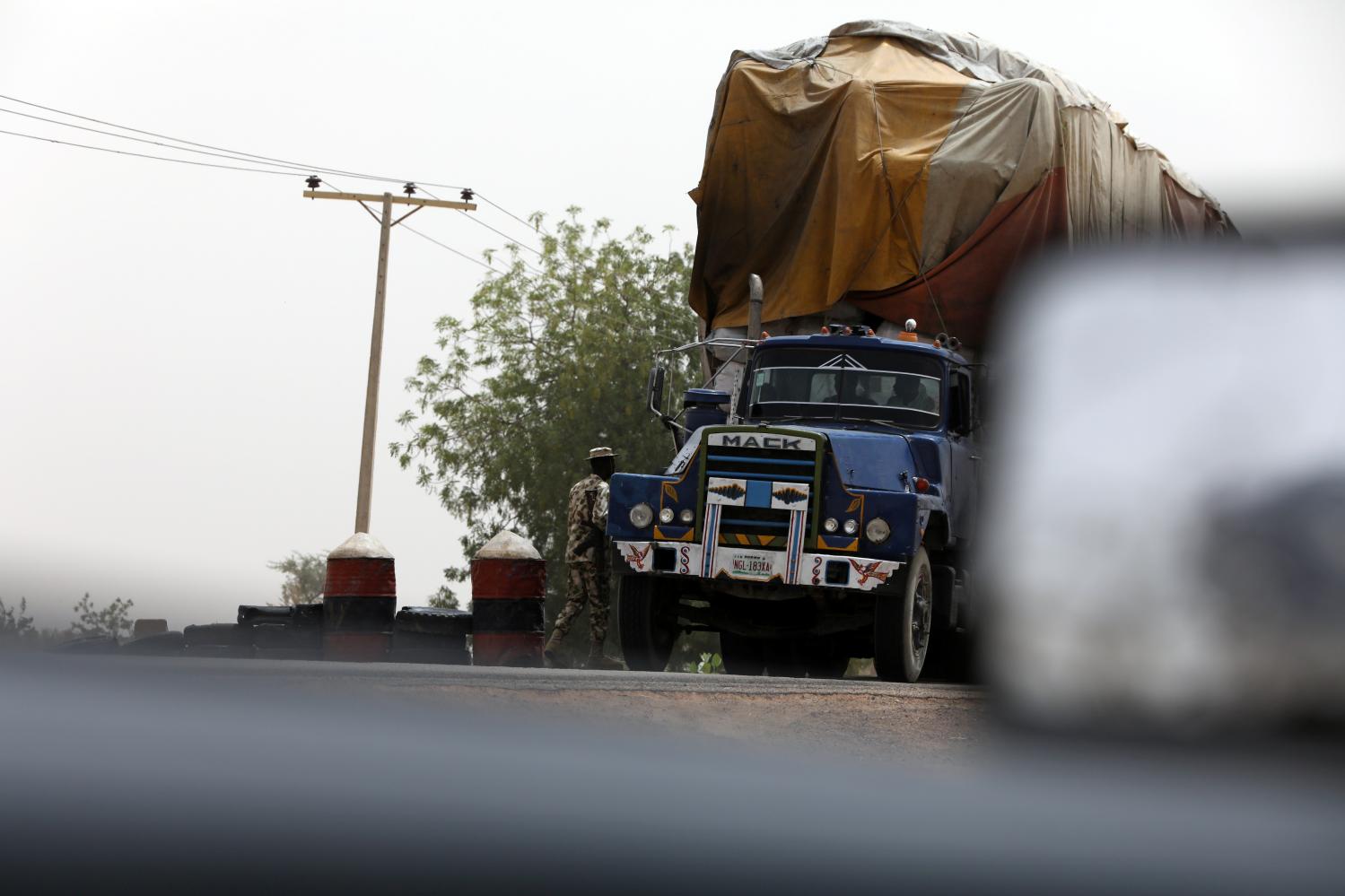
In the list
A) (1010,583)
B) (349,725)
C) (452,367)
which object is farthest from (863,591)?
(452,367)

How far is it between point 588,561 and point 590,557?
0.17 ft

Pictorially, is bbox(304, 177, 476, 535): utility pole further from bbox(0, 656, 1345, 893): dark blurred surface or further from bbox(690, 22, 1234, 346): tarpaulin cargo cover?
bbox(0, 656, 1345, 893): dark blurred surface

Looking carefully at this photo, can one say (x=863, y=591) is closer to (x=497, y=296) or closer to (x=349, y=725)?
(x=349, y=725)

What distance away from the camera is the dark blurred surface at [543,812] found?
281 cm

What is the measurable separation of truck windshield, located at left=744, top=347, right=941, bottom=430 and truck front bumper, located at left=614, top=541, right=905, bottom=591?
183 centimetres

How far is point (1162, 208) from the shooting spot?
46.8 feet

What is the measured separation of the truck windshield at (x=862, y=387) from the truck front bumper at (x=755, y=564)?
183 cm

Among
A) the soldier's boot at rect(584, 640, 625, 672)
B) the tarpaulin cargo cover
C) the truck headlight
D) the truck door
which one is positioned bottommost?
the soldier's boot at rect(584, 640, 625, 672)

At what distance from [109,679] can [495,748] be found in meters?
1.22

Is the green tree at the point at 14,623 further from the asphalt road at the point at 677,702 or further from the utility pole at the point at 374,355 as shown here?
the utility pole at the point at 374,355

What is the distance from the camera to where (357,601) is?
1313cm

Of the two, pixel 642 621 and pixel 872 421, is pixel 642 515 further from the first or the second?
pixel 872 421

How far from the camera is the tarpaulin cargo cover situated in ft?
46.4

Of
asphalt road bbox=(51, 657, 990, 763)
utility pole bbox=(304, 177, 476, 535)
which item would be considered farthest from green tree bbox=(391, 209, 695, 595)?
asphalt road bbox=(51, 657, 990, 763)
